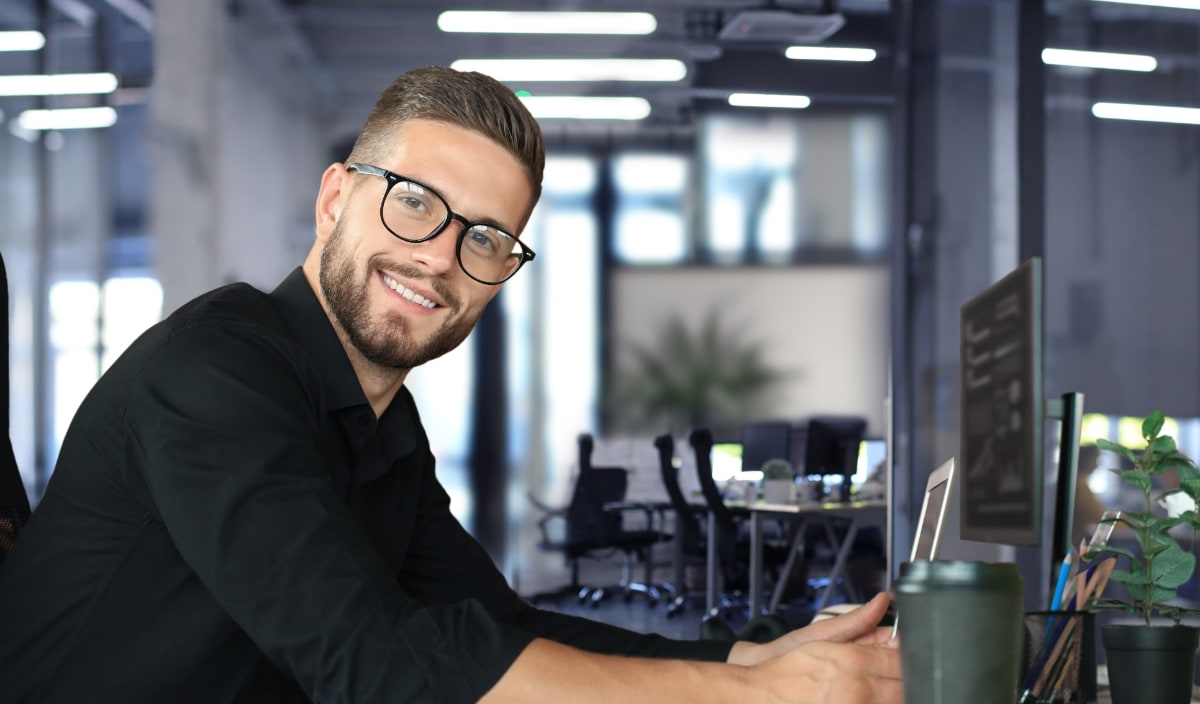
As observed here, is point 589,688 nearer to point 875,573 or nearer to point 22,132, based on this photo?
point 875,573

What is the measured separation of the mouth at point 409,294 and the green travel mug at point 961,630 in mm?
763

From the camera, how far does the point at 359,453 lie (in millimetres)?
1417

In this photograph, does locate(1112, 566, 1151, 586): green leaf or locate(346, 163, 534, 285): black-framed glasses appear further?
locate(346, 163, 534, 285): black-framed glasses

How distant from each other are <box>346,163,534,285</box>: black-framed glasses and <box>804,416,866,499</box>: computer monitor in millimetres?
3926

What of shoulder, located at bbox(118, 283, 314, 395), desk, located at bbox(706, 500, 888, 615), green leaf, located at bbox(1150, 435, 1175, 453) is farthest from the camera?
desk, located at bbox(706, 500, 888, 615)

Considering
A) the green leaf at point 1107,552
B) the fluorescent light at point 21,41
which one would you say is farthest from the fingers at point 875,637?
the fluorescent light at point 21,41

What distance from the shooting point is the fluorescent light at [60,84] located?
720cm

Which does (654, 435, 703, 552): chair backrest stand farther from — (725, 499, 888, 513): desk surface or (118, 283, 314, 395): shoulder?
(118, 283, 314, 395): shoulder

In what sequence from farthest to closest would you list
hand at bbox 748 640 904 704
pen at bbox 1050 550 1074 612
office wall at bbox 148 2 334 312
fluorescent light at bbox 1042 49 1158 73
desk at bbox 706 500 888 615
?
1. office wall at bbox 148 2 334 312
2. fluorescent light at bbox 1042 49 1158 73
3. desk at bbox 706 500 888 615
4. pen at bbox 1050 550 1074 612
5. hand at bbox 748 640 904 704

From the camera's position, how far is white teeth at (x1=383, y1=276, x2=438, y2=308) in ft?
4.56

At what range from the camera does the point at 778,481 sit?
204 inches

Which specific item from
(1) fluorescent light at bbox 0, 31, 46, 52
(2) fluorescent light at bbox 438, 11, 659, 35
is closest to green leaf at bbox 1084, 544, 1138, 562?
(2) fluorescent light at bbox 438, 11, 659, 35

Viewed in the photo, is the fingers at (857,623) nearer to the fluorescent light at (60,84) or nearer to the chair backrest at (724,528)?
the chair backrest at (724,528)

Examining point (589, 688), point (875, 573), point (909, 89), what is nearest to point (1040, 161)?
point (909, 89)
